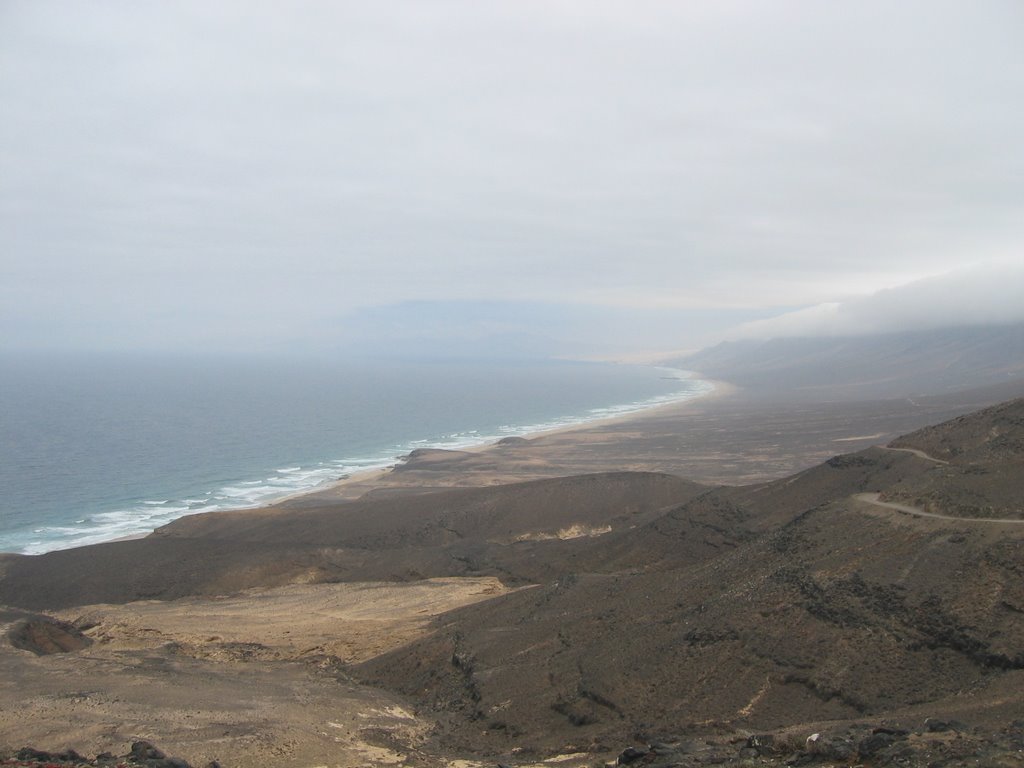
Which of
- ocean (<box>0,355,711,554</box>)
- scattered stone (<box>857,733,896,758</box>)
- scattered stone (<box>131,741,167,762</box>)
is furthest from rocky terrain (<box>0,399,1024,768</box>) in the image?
ocean (<box>0,355,711,554</box>)

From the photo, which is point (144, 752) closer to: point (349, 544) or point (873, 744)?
point (873, 744)

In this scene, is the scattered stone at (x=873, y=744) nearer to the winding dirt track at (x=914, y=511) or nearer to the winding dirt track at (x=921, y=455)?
the winding dirt track at (x=914, y=511)

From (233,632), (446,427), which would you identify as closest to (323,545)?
(233,632)

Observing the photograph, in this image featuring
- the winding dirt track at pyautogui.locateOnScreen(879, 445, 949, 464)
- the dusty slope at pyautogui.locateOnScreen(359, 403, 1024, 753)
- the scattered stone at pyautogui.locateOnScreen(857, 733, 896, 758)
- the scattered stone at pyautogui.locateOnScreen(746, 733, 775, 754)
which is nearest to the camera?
the scattered stone at pyautogui.locateOnScreen(857, 733, 896, 758)

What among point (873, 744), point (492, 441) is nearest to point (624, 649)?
point (873, 744)

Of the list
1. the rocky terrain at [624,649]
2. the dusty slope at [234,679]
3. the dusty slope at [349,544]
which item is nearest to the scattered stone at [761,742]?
the rocky terrain at [624,649]

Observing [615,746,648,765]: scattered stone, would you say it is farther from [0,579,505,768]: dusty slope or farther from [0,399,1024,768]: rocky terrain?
[0,579,505,768]: dusty slope
